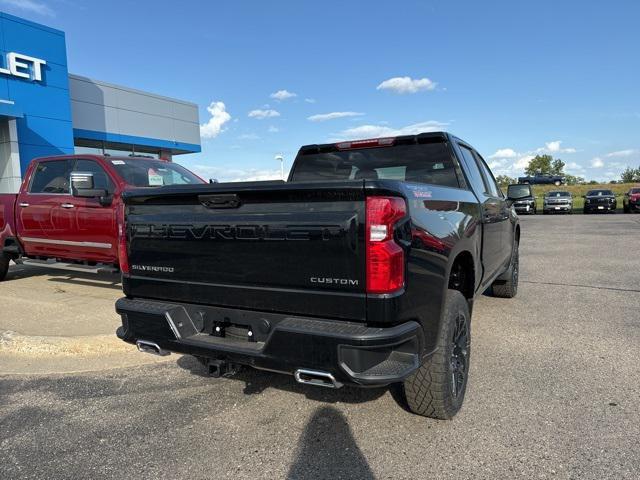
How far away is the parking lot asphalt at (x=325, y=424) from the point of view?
2646 mm

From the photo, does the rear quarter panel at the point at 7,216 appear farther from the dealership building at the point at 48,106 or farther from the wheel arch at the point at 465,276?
the wheel arch at the point at 465,276

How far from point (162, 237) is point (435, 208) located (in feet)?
5.68

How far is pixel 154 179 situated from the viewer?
664cm

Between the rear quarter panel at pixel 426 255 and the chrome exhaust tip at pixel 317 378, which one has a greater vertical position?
the rear quarter panel at pixel 426 255

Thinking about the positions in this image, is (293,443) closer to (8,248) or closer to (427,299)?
(427,299)

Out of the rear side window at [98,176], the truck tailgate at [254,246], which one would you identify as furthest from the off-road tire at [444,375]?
the rear side window at [98,176]

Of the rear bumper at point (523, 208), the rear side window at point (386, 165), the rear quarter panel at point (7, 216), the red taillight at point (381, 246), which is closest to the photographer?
the red taillight at point (381, 246)

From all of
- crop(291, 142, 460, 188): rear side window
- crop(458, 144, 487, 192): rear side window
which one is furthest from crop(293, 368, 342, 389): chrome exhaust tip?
crop(458, 144, 487, 192): rear side window

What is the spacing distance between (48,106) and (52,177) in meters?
13.5

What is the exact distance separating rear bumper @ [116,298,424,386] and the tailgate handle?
Result: 627 mm

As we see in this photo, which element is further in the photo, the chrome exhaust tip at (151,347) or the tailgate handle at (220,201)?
the chrome exhaust tip at (151,347)

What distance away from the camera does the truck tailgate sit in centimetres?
246

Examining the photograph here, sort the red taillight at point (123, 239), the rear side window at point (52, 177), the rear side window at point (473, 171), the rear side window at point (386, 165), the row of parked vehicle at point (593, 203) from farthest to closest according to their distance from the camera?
the row of parked vehicle at point (593, 203) < the rear side window at point (52, 177) < the rear side window at point (473, 171) < the rear side window at point (386, 165) < the red taillight at point (123, 239)

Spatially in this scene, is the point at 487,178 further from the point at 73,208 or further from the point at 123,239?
the point at 73,208
